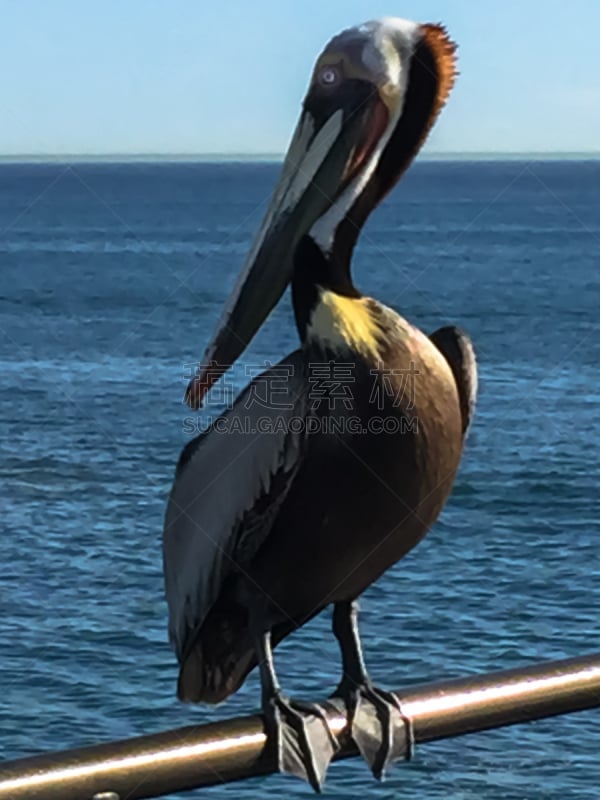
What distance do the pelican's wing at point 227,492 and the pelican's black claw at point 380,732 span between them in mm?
477

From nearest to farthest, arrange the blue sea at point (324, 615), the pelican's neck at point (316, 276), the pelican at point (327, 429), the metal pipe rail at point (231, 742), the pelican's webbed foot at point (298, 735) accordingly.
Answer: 1. the metal pipe rail at point (231, 742)
2. the pelican's webbed foot at point (298, 735)
3. the pelican at point (327, 429)
4. the pelican's neck at point (316, 276)
5. the blue sea at point (324, 615)

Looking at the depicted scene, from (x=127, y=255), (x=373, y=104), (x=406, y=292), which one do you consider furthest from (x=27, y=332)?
(x=373, y=104)

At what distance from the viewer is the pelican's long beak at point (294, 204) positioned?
3.10 m

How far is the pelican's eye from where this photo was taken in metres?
3.17

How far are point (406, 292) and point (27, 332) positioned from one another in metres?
15.6

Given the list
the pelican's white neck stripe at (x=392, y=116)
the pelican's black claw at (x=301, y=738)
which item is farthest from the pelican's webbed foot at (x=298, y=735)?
the pelican's white neck stripe at (x=392, y=116)

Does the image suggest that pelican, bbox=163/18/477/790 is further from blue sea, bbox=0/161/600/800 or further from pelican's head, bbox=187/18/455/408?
blue sea, bbox=0/161/600/800

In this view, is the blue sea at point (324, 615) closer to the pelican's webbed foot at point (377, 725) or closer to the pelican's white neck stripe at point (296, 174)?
the pelican's white neck stripe at point (296, 174)

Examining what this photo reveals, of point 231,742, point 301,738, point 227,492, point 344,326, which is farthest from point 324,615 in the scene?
point 231,742

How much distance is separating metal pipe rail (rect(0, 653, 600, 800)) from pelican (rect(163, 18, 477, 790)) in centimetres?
45

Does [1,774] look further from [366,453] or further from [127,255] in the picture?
[127,255]

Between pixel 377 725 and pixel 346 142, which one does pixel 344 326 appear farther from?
pixel 377 725

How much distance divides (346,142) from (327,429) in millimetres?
644

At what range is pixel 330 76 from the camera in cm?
317
